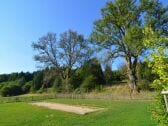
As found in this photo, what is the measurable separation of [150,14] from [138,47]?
5269mm

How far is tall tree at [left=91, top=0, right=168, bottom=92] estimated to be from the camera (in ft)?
157

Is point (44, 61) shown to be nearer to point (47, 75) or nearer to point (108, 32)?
point (47, 75)

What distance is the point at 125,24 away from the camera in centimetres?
4966

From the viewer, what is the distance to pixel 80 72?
69375 mm

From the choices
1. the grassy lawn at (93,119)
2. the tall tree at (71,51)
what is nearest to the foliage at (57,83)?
the tall tree at (71,51)

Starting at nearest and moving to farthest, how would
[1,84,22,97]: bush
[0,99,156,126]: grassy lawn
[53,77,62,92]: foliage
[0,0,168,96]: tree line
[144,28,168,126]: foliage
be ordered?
1. [144,28,168,126]: foliage
2. [0,99,156,126]: grassy lawn
3. [0,0,168,96]: tree line
4. [53,77,62,92]: foliage
5. [1,84,22,97]: bush

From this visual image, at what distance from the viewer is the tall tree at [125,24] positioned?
157 ft

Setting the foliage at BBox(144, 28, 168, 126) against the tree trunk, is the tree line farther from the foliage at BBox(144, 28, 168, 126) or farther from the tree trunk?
the foliage at BBox(144, 28, 168, 126)

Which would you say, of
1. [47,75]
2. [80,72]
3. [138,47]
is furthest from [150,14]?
[47,75]

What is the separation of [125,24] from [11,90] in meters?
43.4

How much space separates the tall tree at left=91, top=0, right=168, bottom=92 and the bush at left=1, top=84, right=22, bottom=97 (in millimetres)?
37469

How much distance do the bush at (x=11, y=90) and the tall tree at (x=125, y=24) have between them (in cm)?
3747

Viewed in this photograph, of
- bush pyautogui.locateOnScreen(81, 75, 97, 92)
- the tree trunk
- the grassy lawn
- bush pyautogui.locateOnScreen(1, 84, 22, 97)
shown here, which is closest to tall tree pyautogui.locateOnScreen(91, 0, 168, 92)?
the tree trunk

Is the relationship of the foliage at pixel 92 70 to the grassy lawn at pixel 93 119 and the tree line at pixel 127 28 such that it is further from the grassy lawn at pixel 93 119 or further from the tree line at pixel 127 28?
the grassy lawn at pixel 93 119
